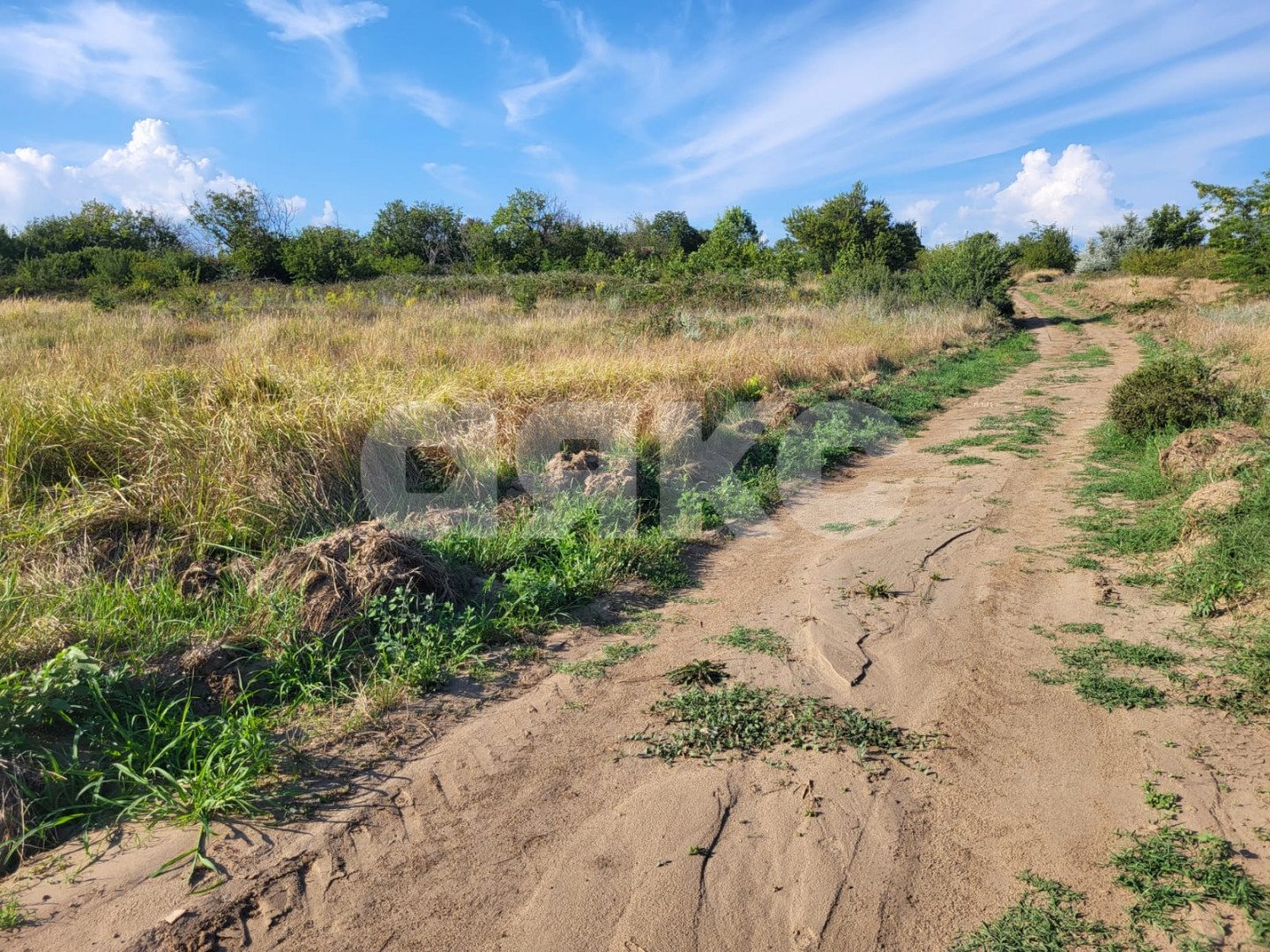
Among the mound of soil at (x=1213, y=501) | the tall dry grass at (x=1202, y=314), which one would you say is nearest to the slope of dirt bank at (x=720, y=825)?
the mound of soil at (x=1213, y=501)

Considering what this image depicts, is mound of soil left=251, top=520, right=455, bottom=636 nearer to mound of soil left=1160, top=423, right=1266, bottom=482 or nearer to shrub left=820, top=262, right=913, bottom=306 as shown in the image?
mound of soil left=1160, top=423, right=1266, bottom=482

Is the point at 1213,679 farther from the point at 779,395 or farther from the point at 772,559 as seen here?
the point at 779,395

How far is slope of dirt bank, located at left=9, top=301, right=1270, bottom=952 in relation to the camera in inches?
80.1

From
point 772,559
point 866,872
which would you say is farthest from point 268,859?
point 772,559

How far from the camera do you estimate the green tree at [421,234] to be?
40062 mm

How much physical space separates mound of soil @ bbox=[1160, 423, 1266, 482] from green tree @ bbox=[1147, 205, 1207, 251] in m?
47.9

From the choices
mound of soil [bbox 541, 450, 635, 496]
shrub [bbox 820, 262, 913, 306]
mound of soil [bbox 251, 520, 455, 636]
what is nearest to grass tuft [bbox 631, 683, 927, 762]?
mound of soil [bbox 251, 520, 455, 636]

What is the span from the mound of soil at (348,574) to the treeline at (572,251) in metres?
18.6

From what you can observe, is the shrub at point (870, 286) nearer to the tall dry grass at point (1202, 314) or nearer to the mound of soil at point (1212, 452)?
the tall dry grass at point (1202, 314)

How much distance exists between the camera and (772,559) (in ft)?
16.4

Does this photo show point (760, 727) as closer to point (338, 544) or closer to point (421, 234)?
point (338, 544)

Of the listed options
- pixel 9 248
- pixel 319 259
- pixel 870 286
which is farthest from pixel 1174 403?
pixel 9 248

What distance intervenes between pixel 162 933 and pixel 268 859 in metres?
0.31

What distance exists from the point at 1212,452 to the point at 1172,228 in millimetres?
50036
